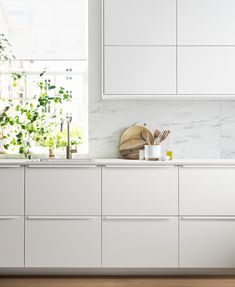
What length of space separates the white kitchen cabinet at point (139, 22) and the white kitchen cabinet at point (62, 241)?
1.56m

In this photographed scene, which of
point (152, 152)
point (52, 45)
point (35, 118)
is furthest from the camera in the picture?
point (52, 45)

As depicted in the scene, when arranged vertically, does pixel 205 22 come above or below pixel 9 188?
above

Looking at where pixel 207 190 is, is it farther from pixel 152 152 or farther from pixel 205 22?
pixel 205 22

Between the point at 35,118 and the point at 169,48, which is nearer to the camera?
the point at 169,48

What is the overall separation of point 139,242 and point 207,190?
2.27 ft

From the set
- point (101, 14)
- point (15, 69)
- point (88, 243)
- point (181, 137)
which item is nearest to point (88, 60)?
point (101, 14)

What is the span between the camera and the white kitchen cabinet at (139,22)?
434 centimetres

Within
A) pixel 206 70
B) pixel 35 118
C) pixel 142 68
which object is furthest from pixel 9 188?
pixel 206 70

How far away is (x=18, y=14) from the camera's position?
16.0ft

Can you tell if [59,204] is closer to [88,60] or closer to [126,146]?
[126,146]

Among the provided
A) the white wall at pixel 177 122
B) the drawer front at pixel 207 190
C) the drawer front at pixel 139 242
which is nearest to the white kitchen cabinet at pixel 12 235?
the drawer front at pixel 139 242

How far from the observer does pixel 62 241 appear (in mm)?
4074

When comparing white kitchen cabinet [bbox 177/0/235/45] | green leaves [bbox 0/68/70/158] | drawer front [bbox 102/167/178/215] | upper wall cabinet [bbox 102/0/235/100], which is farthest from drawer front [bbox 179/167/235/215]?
green leaves [bbox 0/68/70/158]

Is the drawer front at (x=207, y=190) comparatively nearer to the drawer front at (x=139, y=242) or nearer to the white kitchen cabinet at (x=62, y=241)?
the drawer front at (x=139, y=242)
